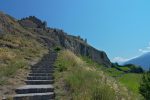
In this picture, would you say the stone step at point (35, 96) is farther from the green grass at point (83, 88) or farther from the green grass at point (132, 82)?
the green grass at point (132, 82)

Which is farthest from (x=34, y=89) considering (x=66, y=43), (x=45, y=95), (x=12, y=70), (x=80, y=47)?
(x=80, y=47)

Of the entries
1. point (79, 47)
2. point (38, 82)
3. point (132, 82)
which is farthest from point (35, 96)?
point (79, 47)

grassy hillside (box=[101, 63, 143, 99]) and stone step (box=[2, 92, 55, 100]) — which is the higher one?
grassy hillside (box=[101, 63, 143, 99])

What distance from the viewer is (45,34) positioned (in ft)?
206

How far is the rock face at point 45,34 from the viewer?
171 feet

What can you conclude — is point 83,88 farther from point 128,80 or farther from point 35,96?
point 128,80

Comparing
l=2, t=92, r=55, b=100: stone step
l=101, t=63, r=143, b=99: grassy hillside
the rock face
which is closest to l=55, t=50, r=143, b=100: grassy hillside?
l=2, t=92, r=55, b=100: stone step

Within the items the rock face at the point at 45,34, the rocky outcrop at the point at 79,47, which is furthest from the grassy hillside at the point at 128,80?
the rock face at the point at 45,34

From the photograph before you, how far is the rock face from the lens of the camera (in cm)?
5203

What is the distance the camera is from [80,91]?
1073 centimetres

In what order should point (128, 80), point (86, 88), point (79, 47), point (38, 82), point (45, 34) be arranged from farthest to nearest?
point (79, 47) → point (128, 80) → point (45, 34) → point (38, 82) → point (86, 88)

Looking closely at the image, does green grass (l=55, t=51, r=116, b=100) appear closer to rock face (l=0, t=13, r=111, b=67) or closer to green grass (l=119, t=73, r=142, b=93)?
green grass (l=119, t=73, r=142, b=93)

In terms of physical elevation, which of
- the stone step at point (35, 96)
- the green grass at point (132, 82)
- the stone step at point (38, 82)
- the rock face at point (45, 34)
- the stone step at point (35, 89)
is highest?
the rock face at point (45, 34)

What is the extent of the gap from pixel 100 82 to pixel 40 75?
4.67 metres
